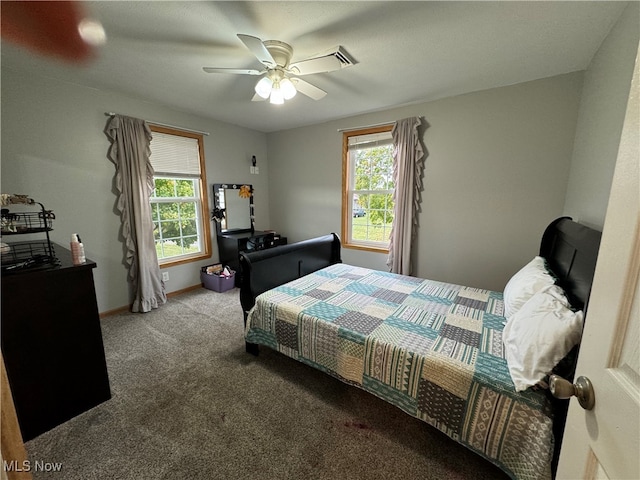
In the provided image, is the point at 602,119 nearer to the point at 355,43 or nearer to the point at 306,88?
the point at 355,43

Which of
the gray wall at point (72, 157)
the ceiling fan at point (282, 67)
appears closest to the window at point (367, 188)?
the ceiling fan at point (282, 67)

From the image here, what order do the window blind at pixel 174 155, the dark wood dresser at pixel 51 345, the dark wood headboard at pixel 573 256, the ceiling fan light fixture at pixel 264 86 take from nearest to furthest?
the dark wood headboard at pixel 573 256 < the dark wood dresser at pixel 51 345 < the ceiling fan light fixture at pixel 264 86 < the window blind at pixel 174 155

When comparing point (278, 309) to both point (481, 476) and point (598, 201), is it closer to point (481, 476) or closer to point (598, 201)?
point (481, 476)

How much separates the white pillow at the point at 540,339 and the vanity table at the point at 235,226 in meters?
3.10

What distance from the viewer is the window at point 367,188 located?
338cm

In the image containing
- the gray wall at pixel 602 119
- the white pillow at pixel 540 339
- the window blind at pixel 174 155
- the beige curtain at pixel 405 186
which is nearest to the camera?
the white pillow at pixel 540 339

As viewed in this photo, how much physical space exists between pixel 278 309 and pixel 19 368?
1.42 meters

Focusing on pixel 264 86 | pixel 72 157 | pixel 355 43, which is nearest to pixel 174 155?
pixel 72 157

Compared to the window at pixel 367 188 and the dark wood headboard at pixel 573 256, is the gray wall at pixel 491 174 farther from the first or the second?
the dark wood headboard at pixel 573 256

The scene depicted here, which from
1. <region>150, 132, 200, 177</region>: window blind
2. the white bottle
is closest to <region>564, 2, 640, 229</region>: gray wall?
the white bottle

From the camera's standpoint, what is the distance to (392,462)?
1.31m

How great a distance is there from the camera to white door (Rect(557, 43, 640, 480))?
0.45 meters

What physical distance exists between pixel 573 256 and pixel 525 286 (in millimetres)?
304

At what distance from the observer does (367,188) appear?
356 centimetres
